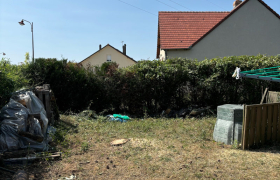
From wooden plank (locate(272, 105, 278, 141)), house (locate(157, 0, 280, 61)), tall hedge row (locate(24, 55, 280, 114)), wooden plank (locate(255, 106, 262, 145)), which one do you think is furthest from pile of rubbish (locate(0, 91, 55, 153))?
house (locate(157, 0, 280, 61))

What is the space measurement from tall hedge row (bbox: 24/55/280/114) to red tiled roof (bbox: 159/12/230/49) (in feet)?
19.1

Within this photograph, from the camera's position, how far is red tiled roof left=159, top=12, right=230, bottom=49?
15680 mm

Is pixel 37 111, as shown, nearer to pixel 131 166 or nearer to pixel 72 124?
pixel 72 124

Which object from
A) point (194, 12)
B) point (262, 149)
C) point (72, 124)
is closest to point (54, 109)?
point (72, 124)

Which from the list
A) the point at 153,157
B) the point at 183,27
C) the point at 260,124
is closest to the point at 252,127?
the point at 260,124

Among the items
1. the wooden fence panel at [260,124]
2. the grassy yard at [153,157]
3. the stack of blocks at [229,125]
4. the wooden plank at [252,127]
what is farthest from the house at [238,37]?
the wooden plank at [252,127]

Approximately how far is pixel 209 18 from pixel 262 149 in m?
14.7

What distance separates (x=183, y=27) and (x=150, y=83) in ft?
28.7

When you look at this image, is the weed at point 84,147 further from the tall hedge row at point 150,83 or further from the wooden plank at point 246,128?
the tall hedge row at point 150,83

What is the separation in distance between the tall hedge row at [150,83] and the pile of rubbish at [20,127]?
417 centimetres

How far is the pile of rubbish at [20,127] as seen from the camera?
4828mm

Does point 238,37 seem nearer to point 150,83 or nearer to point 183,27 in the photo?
point 183,27

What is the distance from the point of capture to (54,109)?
310 inches

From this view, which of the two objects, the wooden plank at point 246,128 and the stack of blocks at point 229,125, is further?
the stack of blocks at point 229,125
